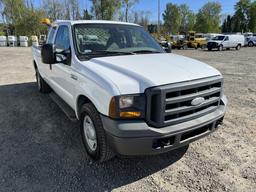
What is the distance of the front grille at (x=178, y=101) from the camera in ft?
8.09

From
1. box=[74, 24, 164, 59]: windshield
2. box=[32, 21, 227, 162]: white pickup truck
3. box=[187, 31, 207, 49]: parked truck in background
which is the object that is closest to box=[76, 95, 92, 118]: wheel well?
box=[32, 21, 227, 162]: white pickup truck

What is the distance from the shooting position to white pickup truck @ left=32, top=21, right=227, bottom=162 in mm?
2467

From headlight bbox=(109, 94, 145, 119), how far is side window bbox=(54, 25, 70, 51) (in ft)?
5.94

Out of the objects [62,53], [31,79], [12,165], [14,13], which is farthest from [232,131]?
[14,13]

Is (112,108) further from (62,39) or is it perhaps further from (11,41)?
(11,41)

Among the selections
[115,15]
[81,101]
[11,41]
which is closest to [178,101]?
[81,101]

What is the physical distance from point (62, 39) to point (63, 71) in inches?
27.1

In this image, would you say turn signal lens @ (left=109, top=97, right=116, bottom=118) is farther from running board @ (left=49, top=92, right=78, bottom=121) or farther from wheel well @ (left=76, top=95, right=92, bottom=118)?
running board @ (left=49, top=92, right=78, bottom=121)

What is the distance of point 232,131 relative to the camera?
4.18 metres

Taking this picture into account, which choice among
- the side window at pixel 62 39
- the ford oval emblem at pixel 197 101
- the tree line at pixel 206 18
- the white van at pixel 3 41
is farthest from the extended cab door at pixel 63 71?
the tree line at pixel 206 18

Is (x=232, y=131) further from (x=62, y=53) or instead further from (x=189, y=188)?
(x=62, y=53)

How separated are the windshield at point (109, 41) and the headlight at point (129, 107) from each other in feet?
4.08

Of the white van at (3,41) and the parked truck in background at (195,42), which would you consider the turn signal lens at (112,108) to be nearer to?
the parked truck in background at (195,42)

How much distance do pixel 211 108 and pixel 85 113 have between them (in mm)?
1715
